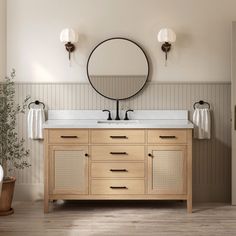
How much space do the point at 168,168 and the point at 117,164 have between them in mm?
466

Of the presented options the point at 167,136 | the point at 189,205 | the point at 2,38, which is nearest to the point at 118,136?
the point at 167,136

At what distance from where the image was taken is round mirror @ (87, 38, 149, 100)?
17.7 ft

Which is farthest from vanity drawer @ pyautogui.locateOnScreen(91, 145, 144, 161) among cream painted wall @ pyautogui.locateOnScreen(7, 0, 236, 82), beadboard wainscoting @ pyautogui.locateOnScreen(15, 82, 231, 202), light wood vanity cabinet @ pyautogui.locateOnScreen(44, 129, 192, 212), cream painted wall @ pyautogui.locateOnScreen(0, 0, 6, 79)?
cream painted wall @ pyautogui.locateOnScreen(0, 0, 6, 79)

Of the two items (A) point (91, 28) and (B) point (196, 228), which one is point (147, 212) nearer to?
(B) point (196, 228)

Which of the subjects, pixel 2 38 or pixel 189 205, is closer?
pixel 189 205

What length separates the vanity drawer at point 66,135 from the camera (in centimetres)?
493

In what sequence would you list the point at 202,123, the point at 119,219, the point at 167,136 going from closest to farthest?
the point at 119,219, the point at 167,136, the point at 202,123

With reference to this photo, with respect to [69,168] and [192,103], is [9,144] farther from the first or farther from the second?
[192,103]

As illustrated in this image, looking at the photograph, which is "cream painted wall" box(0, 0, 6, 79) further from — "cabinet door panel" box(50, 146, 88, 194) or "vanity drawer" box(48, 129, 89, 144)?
"cabinet door panel" box(50, 146, 88, 194)

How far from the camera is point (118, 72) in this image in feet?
17.7

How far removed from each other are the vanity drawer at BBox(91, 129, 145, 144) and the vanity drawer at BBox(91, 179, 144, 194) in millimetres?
359

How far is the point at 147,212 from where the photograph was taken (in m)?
4.96

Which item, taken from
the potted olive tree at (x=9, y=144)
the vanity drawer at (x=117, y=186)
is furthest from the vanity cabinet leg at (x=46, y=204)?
the vanity drawer at (x=117, y=186)

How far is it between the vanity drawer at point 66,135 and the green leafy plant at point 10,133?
39 centimetres
